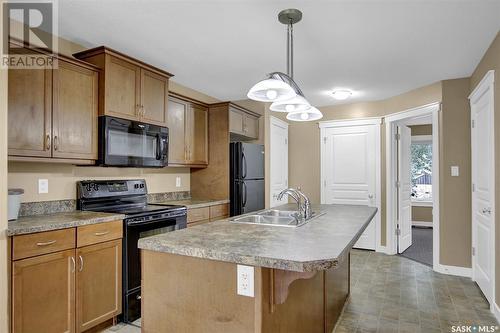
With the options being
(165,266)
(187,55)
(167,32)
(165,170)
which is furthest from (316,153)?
(165,266)

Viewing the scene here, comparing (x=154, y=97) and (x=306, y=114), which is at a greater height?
(x=154, y=97)

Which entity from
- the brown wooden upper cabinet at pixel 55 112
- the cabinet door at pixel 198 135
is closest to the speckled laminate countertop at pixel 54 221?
the brown wooden upper cabinet at pixel 55 112

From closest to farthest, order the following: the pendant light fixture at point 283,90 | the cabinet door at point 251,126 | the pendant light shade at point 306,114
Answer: the pendant light fixture at point 283,90
the pendant light shade at point 306,114
the cabinet door at point 251,126

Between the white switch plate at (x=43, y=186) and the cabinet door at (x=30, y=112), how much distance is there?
329mm

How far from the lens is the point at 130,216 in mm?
2566

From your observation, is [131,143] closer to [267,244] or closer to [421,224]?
[267,244]

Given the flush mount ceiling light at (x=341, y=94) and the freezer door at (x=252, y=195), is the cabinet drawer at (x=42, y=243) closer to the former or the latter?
the freezer door at (x=252, y=195)

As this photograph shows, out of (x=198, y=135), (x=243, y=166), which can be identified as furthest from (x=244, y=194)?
(x=198, y=135)

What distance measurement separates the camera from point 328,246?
1448 millimetres

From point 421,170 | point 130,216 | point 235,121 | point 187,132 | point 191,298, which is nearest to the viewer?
point 191,298

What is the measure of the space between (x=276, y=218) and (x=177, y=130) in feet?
5.81

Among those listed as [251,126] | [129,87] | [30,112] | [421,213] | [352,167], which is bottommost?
[421,213]

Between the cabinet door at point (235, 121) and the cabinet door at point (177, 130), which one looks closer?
the cabinet door at point (177, 130)

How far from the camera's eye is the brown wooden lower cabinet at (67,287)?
1890 mm
